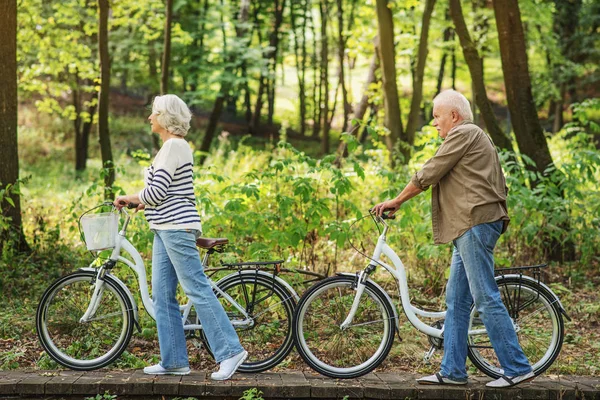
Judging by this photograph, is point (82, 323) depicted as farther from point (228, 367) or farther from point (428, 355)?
point (428, 355)

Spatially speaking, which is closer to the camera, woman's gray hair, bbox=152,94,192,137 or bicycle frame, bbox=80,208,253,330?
woman's gray hair, bbox=152,94,192,137

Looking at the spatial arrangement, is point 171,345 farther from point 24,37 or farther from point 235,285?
point 24,37

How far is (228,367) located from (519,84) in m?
6.53

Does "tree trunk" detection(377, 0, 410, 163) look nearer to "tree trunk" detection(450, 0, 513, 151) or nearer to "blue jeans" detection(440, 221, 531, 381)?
"tree trunk" detection(450, 0, 513, 151)

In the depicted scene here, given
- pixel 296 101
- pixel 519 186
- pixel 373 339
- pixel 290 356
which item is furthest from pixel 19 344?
pixel 296 101

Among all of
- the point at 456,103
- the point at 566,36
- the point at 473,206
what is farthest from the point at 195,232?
the point at 566,36

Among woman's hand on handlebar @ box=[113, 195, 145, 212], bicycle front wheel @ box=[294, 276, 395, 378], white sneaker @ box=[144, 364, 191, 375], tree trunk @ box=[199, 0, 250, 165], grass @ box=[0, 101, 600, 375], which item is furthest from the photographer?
tree trunk @ box=[199, 0, 250, 165]

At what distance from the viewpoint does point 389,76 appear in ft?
41.7

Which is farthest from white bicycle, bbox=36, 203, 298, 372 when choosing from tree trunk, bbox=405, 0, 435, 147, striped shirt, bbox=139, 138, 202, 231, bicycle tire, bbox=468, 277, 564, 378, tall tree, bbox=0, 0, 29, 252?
tree trunk, bbox=405, 0, 435, 147

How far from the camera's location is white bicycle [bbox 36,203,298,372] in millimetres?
5270

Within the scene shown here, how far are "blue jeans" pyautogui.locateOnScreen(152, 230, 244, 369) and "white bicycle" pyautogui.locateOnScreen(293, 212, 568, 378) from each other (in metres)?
0.57

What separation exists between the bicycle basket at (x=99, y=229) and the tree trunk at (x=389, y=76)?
8.08 metres

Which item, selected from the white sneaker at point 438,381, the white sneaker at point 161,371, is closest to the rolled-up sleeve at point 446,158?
the white sneaker at point 438,381

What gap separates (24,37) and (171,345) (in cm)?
1280
